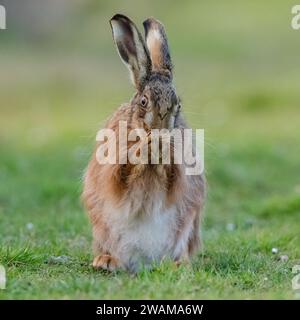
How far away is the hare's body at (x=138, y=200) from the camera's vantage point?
7.02 metres

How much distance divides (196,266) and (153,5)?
24892 mm

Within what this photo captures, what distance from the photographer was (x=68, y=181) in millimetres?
12289

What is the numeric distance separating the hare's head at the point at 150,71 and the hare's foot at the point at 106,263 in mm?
1191

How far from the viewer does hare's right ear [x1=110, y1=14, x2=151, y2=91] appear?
700cm

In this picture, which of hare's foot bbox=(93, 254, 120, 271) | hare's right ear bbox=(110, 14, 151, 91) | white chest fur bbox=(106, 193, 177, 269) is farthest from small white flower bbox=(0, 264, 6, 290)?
hare's right ear bbox=(110, 14, 151, 91)

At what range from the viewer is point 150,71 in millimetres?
7047

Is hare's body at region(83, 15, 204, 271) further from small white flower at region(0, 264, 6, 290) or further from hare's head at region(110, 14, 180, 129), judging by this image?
small white flower at region(0, 264, 6, 290)

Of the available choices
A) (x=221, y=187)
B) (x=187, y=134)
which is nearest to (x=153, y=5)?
(x=221, y=187)

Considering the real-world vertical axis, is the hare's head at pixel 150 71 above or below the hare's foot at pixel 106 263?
above

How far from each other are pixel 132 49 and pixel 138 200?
1.17 m

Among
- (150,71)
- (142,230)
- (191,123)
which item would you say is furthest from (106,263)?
(191,123)

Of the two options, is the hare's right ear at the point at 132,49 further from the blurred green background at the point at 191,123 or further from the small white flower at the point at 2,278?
the small white flower at the point at 2,278

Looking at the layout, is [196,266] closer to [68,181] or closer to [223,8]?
[68,181]

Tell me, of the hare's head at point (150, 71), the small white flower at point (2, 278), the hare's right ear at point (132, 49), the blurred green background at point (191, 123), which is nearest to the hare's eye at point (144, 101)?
the hare's head at point (150, 71)
